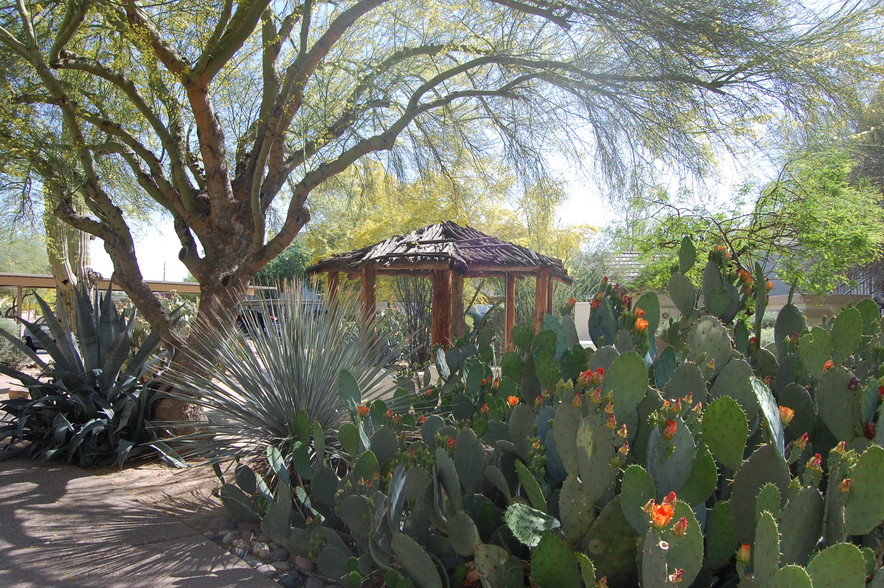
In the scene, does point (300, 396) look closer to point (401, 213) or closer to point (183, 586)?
point (183, 586)

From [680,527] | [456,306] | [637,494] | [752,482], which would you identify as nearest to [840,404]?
[752,482]

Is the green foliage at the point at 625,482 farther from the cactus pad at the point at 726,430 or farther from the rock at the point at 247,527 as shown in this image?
the rock at the point at 247,527

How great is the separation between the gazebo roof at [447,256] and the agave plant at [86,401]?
10.4ft

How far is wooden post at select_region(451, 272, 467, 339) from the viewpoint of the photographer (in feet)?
31.9

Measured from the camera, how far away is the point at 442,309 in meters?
9.03

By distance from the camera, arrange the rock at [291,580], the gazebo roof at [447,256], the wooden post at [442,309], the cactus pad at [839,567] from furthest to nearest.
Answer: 1. the wooden post at [442,309]
2. the gazebo roof at [447,256]
3. the rock at [291,580]
4. the cactus pad at [839,567]

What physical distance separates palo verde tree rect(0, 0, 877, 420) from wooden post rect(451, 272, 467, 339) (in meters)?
2.07

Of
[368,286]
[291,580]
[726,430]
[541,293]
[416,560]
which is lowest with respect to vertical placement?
[291,580]

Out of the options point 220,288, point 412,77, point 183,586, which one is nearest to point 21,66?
point 220,288

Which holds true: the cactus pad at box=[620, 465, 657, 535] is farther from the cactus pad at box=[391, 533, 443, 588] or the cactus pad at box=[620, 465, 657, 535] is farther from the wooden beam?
the wooden beam

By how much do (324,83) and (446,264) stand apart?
2.60m

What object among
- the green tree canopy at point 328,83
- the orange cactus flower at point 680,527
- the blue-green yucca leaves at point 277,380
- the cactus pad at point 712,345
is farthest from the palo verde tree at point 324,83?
the orange cactus flower at point 680,527

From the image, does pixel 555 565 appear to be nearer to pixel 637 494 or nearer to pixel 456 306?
pixel 637 494

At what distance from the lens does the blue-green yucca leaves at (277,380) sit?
511 centimetres
